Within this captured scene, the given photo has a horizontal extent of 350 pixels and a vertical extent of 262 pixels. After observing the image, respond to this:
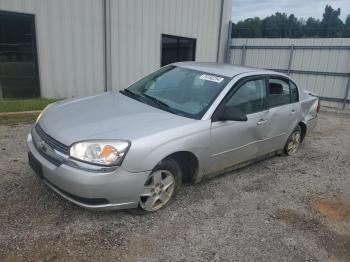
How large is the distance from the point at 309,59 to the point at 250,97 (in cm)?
940

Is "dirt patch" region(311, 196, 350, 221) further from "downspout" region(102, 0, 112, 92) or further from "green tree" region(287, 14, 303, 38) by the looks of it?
"green tree" region(287, 14, 303, 38)

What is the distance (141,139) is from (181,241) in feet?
3.40

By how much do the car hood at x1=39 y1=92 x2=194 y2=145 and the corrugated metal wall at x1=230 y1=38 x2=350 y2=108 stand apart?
10410 mm

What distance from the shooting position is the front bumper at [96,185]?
9.28 feet

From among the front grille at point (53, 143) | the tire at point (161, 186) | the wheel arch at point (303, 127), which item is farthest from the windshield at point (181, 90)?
the wheel arch at point (303, 127)

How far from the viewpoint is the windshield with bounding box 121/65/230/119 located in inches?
149

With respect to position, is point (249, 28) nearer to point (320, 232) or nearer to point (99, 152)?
point (320, 232)

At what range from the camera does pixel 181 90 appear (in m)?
4.11

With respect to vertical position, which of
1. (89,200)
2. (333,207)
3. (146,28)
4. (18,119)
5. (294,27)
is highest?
(294,27)

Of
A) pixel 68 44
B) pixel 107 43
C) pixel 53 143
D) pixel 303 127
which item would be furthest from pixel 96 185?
pixel 107 43

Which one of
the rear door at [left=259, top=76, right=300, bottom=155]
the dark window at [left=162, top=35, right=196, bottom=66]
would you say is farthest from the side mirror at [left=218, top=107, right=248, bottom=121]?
the dark window at [left=162, top=35, right=196, bottom=66]

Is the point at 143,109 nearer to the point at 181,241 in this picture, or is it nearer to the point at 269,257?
the point at 181,241

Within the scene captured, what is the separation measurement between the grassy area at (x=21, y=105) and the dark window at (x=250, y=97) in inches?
201

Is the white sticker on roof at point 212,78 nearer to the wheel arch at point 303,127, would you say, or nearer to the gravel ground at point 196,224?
the gravel ground at point 196,224
